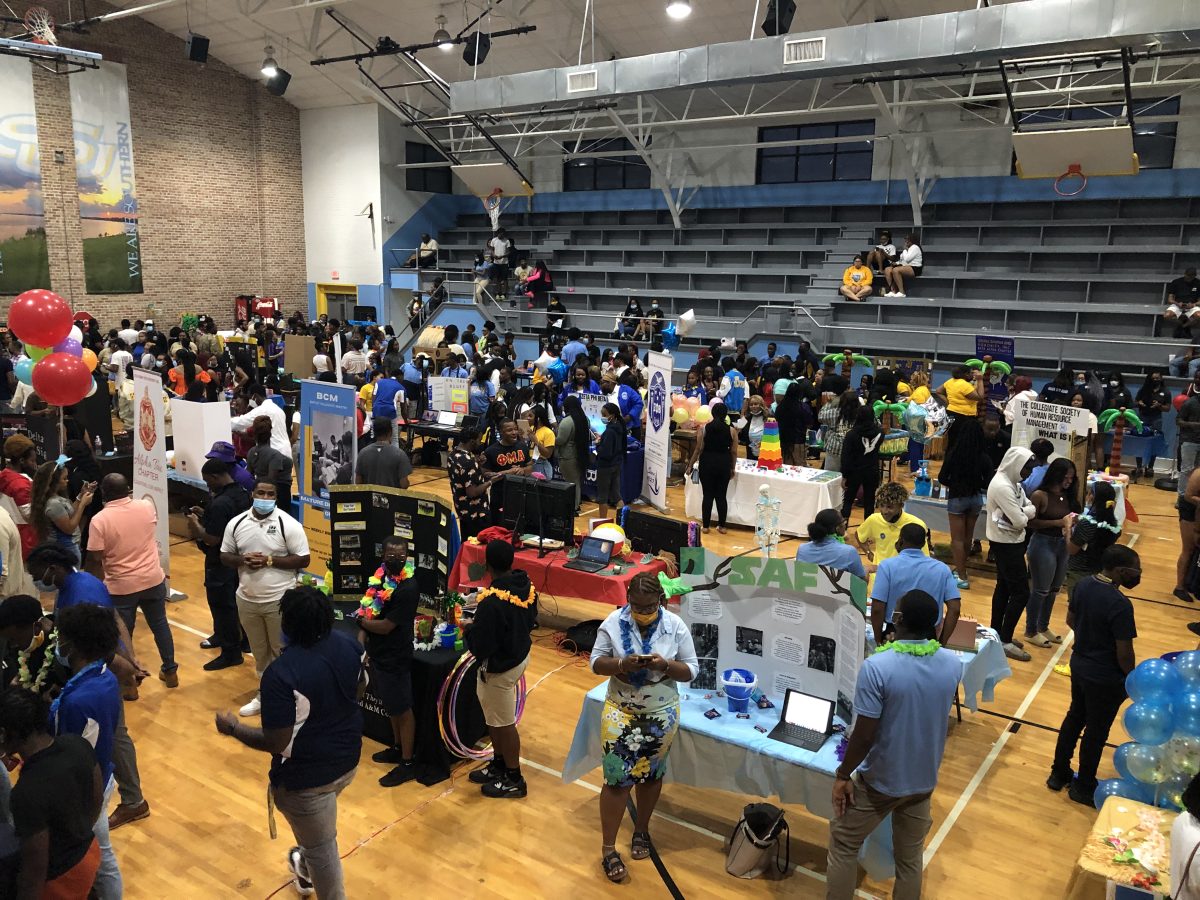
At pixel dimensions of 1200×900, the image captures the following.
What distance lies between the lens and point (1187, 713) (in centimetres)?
365

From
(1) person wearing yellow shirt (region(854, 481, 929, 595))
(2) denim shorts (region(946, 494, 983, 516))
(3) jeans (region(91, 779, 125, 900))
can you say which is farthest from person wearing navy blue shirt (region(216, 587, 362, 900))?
(2) denim shorts (region(946, 494, 983, 516))

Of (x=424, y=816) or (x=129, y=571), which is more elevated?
(x=129, y=571)

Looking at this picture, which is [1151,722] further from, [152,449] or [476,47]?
[476,47]

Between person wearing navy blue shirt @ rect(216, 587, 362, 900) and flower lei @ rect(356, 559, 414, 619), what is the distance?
1.13 metres

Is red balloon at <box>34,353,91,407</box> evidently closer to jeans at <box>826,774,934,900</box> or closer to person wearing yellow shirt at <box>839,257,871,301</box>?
jeans at <box>826,774,934,900</box>

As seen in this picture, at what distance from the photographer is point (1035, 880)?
12.8 feet

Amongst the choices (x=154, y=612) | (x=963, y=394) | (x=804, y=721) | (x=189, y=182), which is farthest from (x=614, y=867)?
(x=189, y=182)

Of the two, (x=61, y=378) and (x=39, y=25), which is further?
(x=39, y=25)

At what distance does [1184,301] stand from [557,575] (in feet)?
38.5

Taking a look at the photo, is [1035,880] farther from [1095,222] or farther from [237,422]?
[1095,222]

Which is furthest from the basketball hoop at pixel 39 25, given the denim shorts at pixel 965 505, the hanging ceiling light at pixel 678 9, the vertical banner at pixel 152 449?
the denim shorts at pixel 965 505

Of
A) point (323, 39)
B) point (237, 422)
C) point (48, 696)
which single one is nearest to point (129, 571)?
point (48, 696)

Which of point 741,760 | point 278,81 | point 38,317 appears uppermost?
point 278,81

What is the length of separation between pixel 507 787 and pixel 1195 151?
51.0ft
